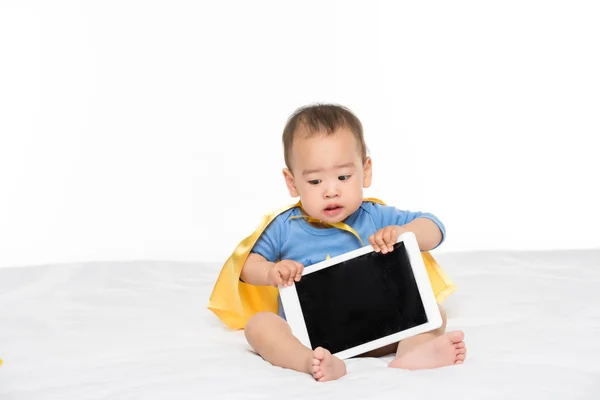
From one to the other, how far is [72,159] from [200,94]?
641mm

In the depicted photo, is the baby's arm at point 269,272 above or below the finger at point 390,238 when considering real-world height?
below

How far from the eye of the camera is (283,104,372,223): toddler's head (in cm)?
170

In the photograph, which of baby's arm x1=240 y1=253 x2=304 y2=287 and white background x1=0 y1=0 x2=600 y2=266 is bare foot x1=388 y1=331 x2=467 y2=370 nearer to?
baby's arm x1=240 y1=253 x2=304 y2=287

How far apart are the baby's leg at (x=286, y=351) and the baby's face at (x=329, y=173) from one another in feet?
0.96

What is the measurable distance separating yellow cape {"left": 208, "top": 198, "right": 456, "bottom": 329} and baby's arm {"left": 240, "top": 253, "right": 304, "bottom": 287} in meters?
0.02

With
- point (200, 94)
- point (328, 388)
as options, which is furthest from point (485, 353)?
point (200, 94)

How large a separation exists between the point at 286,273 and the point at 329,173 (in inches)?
10.3

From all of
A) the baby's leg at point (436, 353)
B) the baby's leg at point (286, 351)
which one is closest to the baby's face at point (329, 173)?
the baby's leg at point (286, 351)

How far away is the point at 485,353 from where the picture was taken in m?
1.50

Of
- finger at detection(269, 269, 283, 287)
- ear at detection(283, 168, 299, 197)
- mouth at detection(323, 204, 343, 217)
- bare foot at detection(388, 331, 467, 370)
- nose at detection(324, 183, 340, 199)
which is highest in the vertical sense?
ear at detection(283, 168, 299, 197)

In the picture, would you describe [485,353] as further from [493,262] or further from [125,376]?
[493,262]

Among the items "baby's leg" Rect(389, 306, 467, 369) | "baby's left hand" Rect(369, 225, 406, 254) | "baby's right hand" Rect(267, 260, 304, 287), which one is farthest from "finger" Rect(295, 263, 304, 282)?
"baby's leg" Rect(389, 306, 467, 369)

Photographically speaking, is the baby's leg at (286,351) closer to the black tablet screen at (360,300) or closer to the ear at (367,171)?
the black tablet screen at (360,300)

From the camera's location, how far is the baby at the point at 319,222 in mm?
1545
